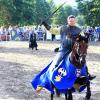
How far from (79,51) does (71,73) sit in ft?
1.78

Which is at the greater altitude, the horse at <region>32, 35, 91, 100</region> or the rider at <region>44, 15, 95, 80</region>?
the rider at <region>44, 15, 95, 80</region>

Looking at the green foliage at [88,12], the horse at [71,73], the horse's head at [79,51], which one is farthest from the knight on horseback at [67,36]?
the green foliage at [88,12]

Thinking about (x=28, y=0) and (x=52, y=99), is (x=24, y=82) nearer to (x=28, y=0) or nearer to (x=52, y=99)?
(x=52, y=99)

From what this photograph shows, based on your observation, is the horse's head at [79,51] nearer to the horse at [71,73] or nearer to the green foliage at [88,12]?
the horse at [71,73]

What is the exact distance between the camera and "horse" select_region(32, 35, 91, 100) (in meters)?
9.68

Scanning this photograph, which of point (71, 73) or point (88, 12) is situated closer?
point (71, 73)

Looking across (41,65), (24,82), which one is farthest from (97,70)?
(24,82)

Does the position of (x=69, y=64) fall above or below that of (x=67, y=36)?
below

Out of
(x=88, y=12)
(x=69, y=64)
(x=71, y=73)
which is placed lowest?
(x=71, y=73)

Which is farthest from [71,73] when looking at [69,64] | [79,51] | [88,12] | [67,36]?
[88,12]

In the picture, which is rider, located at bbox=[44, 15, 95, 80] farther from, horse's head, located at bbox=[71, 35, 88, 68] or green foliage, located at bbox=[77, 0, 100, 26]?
green foliage, located at bbox=[77, 0, 100, 26]

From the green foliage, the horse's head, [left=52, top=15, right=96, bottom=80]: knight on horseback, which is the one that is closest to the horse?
the horse's head

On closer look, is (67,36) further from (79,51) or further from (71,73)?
(71,73)

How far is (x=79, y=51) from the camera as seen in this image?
31.6 feet
